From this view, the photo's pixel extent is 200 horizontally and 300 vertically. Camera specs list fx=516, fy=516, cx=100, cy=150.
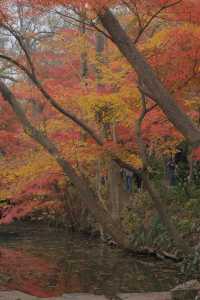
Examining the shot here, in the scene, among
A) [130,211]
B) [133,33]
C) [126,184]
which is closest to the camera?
[133,33]

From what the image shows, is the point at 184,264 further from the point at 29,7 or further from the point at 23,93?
the point at 23,93

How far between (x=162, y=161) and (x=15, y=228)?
7102 millimetres

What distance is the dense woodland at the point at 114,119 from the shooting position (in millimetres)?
10992

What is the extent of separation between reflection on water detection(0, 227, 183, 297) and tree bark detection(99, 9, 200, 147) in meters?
3.62

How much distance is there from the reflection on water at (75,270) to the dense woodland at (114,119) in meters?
0.91

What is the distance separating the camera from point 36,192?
714 inches

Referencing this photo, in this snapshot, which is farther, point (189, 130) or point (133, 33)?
point (133, 33)

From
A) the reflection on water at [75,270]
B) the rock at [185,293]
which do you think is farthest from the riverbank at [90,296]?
the reflection on water at [75,270]

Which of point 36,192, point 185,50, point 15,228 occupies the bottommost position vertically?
point 15,228

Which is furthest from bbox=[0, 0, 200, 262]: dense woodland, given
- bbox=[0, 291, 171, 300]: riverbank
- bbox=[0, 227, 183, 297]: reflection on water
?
bbox=[0, 291, 171, 300]: riverbank

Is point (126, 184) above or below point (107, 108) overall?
below

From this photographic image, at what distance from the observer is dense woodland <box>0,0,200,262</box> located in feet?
36.1

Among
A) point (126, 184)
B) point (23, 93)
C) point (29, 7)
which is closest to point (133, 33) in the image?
point (29, 7)

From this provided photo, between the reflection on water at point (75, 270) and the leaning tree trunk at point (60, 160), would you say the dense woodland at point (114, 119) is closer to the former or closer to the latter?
the leaning tree trunk at point (60, 160)
